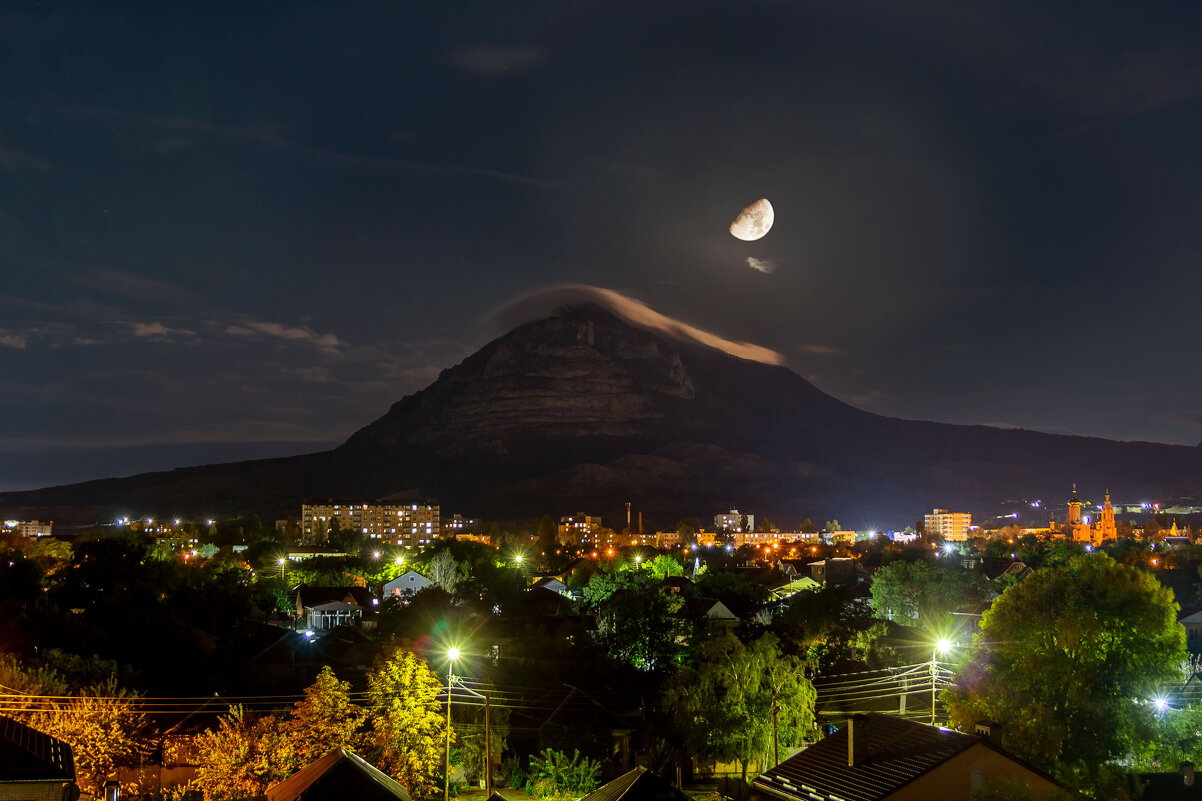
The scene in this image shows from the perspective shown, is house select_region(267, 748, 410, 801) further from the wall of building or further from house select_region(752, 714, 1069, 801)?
the wall of building

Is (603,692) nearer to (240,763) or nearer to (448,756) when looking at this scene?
(448,756)

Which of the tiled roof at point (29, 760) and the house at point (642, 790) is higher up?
the tiled roof at point (29, 760)

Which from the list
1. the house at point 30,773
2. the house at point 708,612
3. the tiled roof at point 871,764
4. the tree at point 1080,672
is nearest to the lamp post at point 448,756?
the tiled roof at point 871,764

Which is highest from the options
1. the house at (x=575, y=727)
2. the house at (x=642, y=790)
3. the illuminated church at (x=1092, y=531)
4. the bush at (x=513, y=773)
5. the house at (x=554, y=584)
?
the illuminated church at (x=1092, y=531)

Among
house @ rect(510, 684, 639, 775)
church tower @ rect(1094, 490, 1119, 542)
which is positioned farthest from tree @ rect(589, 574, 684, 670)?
church tower @ rect(1094, 490, 1119, 542)

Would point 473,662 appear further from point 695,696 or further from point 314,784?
point 314,784

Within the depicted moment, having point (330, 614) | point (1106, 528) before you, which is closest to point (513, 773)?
point (330, 614)

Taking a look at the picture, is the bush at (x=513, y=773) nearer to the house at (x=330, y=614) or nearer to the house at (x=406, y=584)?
the house at (x=330, y=614)
